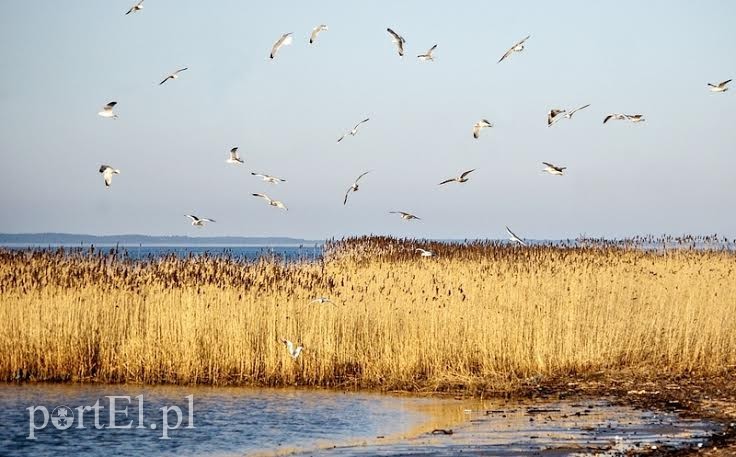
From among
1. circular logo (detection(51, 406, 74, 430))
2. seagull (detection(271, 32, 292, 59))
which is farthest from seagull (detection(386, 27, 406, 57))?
circular logo (detection(51, 406, 74, 430))

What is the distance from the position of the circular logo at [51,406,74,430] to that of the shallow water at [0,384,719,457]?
24 mm

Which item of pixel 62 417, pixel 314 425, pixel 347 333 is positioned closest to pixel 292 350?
pixel 347 333

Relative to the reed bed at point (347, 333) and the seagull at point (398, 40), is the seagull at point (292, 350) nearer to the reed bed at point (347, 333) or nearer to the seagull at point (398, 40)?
the reed bed at point (347, 333)

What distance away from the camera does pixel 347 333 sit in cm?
1575

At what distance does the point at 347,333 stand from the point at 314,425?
339 cm

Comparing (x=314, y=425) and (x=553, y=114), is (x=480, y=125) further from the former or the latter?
(x=314, y=425)

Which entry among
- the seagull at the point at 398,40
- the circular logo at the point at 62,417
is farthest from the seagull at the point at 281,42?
the circular logo at the point at 62,417

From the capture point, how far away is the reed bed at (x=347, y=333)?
15.2 metres

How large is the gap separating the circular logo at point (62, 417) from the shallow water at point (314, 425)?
1.0 inches

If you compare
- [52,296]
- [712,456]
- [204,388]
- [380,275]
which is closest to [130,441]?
[204,388]

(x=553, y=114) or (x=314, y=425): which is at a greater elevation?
(x=553, y=114)

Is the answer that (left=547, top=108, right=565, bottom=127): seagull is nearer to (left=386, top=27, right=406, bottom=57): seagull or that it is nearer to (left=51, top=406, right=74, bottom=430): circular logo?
(left=386, top=27, right=406, bottom=57): seagull

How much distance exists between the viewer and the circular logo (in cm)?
1249

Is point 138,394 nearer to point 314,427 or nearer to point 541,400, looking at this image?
point 314,427
